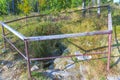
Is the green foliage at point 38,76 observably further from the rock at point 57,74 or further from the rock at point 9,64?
the rock at point 9,64

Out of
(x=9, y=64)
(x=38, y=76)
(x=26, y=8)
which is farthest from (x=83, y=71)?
(x=26, y=8)

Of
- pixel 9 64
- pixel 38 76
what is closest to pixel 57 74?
pixel 38 76

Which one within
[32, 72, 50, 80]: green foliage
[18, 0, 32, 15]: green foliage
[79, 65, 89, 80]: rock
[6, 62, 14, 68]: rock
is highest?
[79, 65, 89, 80]: rock

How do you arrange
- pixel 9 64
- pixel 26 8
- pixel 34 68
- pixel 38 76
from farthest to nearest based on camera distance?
pixel 26 8
pixel 9 64
pixel 34 68
pixel 38 76

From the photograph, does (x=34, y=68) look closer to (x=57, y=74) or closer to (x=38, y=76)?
(x=38, y=76)

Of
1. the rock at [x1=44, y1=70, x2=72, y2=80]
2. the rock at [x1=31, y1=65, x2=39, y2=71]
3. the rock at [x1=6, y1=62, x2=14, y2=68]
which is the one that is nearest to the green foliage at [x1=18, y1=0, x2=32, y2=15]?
the rock at [x1=6, y1=62, x2=14, y2=68]

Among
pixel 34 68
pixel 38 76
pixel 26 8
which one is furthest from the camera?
pixel 26 8

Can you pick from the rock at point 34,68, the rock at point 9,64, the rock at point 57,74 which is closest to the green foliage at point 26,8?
the rock at point 9,64

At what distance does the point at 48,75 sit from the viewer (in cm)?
411

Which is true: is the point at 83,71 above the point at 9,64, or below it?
above

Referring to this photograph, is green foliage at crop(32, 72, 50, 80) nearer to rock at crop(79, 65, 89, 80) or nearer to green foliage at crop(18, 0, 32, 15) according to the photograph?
rock at crop(79, 65, 89, 80)

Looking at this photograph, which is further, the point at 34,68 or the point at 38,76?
the point at 34,68

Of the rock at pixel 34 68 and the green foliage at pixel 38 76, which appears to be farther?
the rock at pixel 34 68

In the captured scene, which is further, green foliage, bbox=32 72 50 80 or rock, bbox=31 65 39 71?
rock, bbox=31 65 39 71
